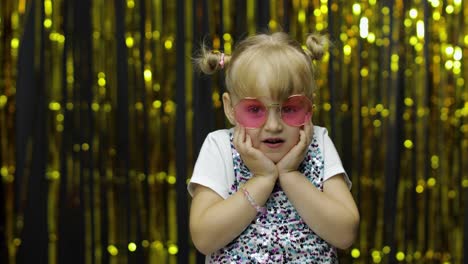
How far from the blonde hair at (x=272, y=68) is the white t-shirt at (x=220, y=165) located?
99 mm

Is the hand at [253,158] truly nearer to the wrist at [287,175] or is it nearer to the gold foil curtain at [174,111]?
the wrist at [287,175]

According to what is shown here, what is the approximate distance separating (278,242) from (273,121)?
20 cm

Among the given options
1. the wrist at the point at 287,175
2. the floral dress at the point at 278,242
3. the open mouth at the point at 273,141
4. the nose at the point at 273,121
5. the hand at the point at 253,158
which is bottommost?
the floral dress at the point at 278,242

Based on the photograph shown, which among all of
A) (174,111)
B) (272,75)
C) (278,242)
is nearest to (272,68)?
(272,75)

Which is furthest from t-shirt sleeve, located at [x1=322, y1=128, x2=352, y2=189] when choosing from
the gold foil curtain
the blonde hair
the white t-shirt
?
the gold foil curtain

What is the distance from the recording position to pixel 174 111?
1841mm

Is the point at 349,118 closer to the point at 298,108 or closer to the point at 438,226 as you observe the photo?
the point at 438,226

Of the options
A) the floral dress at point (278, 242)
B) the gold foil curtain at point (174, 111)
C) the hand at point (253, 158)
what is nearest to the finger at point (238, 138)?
the hand at point (253, 158)

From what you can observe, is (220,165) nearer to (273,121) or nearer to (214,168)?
(214,168)

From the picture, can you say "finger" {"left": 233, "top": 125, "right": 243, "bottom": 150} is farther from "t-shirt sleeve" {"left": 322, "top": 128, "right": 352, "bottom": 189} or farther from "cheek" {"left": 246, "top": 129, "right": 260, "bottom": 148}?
"t-shirt sleeve" {"left": 322, "top": 128, "right": 352, "bottom": 189}

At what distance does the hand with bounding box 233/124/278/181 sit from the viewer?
121cm

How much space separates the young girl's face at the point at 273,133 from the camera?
1.21 meters

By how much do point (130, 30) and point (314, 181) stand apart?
748 mm

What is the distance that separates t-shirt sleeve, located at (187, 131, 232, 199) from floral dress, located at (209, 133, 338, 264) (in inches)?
3.2
